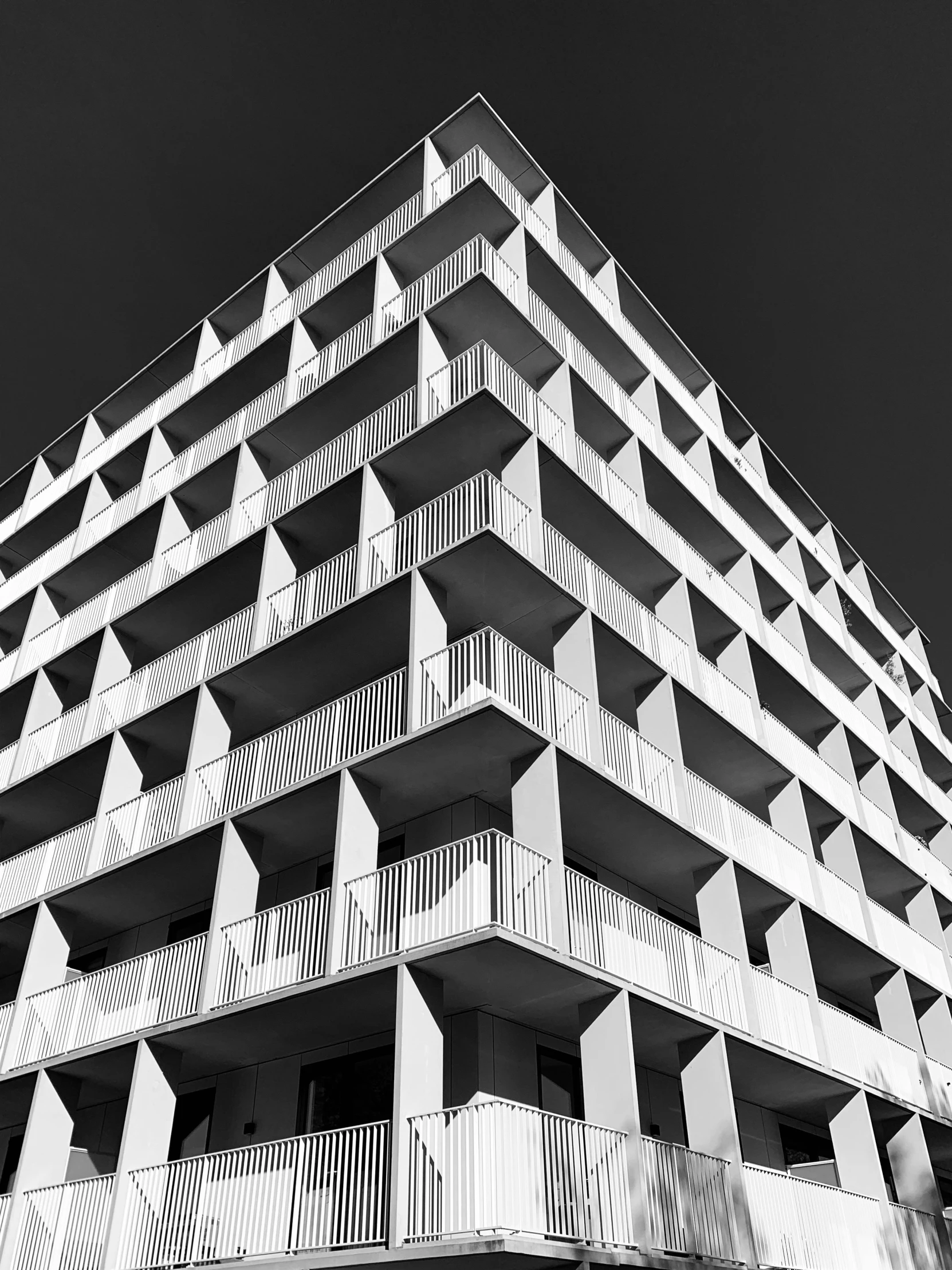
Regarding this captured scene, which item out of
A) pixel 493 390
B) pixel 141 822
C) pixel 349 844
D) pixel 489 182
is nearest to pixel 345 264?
pixel 489 182

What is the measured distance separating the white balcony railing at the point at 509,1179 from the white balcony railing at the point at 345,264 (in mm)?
19413

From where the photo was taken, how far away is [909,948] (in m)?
24.9

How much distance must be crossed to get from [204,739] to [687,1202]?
11.4 meters

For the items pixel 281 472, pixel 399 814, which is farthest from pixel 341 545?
pixel 399 814

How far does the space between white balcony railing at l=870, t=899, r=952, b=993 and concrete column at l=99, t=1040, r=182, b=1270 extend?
15548 mm

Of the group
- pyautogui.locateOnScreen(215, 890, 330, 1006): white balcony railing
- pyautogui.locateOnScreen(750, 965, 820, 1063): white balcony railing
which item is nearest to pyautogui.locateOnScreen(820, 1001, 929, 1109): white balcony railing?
pyautogui.locateOnScreen(750, 965, 820, 1063): white balcony railing

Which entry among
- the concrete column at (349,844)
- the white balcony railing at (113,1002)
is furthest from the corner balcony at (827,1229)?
the white balcony railing at (113,1002)

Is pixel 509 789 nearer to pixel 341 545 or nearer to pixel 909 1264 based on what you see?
pixel 341 545

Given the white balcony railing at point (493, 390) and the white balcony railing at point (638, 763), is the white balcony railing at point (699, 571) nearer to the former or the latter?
the white balcony railing at point (493, 390)

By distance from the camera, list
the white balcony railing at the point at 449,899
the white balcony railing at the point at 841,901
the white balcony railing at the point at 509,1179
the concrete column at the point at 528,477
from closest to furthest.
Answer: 1. the white balcony railing at the point at 509,1179
2. the white balcony railing at the point at 449,899
3. the concrete column at the point at 528,477
4. the white balcony railing at the point at 841,901

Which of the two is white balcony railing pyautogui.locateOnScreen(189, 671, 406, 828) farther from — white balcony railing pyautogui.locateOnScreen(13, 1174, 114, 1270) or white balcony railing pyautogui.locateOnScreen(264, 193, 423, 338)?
white balcony railing pyautogui.locateOnScreen(264, 193, 423, 338)

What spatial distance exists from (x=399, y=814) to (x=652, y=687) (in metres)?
5.61

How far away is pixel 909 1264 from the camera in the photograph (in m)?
17.0

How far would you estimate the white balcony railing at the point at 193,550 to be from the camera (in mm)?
23344
